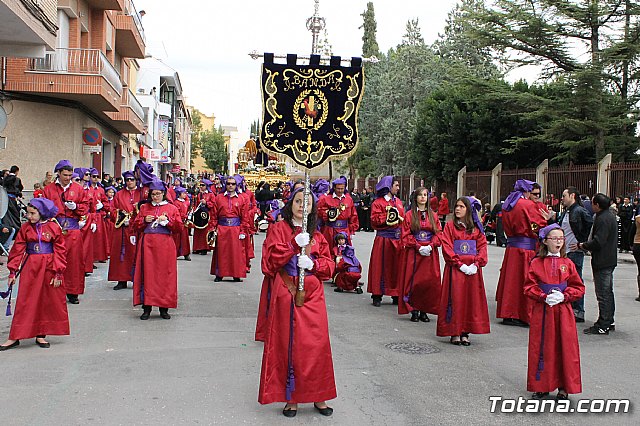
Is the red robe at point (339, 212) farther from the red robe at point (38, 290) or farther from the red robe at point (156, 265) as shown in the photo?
the red robe at point (38, 290)

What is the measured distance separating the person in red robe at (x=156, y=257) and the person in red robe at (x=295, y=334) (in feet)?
12.7

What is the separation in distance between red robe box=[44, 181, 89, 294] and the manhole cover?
202 inches

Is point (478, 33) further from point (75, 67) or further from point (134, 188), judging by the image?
point (134, 188)

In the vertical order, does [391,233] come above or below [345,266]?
above

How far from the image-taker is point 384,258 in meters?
11.1

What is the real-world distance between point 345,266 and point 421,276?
293cm

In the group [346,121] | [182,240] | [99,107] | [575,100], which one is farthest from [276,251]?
→ [575,100]

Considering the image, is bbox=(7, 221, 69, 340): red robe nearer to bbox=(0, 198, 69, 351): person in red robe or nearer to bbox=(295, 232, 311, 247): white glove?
bbox=(0, 198, 69, 351): person in red robe

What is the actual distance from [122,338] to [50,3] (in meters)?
9.93

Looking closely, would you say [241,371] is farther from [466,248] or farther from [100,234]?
[100,234]

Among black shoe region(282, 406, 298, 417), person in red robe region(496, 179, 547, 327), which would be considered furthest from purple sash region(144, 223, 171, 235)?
person in red robe region(496, 179, 547, 327)

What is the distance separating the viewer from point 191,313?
10.0 meters

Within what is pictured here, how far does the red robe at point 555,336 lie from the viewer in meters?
6.11

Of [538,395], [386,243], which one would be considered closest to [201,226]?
→ [386,243]
